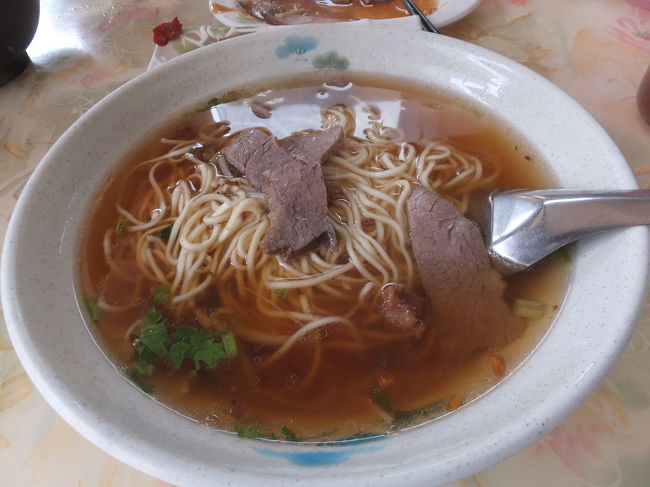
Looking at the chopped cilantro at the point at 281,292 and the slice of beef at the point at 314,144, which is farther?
the slice of beef at the point at 314,144

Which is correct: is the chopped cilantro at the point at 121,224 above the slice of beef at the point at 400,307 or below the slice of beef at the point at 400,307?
above

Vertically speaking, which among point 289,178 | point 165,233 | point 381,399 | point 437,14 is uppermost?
point 437,14

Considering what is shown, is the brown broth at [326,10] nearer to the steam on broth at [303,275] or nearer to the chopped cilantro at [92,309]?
the steam on broth at [303,275]

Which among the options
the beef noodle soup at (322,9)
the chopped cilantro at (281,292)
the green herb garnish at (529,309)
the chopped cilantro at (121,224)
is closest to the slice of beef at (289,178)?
the chopped cilantro at (281,292)

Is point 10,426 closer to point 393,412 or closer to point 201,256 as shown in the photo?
point 201,256

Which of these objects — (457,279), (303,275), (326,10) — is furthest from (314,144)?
(326,10)

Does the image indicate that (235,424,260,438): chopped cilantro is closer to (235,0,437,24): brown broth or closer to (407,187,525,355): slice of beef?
(407,187,525,355): slice of beef

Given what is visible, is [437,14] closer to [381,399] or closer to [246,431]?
[381,399]
